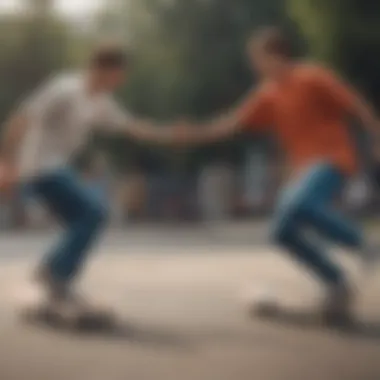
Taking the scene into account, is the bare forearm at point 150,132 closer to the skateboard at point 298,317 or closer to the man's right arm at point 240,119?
the man's right arm at point 240,119

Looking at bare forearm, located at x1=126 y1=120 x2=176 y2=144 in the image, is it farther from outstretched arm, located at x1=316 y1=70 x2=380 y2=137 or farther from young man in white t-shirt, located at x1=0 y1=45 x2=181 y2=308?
outstretched arm, located at x1=316 y1=70 x2=380 y2=137

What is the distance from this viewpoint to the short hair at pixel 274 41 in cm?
84

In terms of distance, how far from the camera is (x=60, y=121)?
2.65ft

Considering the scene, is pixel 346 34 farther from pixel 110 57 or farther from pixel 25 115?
pixel 25 115

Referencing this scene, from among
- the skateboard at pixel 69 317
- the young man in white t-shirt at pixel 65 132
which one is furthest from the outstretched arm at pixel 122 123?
the skateboard at pixel 69 317

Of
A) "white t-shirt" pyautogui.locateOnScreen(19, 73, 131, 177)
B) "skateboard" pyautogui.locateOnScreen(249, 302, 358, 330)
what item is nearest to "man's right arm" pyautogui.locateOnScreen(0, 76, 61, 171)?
"white t-shirt" pyautogui.locateOnScreen(19, 73, 131, 177)

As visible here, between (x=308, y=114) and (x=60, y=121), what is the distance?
29cm

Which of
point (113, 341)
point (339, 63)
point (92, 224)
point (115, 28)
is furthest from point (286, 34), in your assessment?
point (113, 341)

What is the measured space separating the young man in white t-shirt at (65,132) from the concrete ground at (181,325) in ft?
0.14

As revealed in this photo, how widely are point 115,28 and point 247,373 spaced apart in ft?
1.45

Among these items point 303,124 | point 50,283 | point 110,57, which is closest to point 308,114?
point 303,124

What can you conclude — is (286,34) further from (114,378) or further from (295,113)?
(114,378)

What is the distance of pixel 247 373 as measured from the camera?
0.84m

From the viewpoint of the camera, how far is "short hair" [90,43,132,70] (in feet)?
2.69
